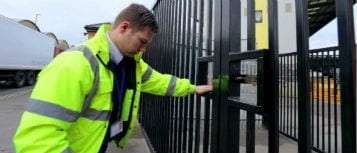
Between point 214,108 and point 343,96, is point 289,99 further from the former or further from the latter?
point 343,96

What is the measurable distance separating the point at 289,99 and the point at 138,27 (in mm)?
5312

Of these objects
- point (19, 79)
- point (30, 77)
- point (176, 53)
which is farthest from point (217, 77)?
point (30, 77)

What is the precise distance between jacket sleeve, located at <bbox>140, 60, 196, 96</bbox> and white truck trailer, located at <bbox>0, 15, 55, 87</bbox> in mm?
17126

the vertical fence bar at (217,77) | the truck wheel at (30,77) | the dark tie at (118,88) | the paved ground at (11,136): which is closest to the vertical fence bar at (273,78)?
the vertical fence bar at (217,77)

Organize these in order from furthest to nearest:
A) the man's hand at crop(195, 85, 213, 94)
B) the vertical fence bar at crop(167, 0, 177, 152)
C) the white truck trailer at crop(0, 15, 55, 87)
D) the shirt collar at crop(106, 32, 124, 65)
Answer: the white truck trailer at crop(0, 15, 55, 87)
the vertical fence bar at crop(167, 0, 177, 152)
the man's hand at crop(195, 85, 213, 94)
the shirt collar at crop(106, 32, 124, 65)

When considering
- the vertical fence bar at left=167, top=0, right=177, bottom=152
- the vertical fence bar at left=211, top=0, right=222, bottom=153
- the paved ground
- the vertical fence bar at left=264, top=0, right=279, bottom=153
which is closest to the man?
the vertical fence bar at left=211, top=0, right=222, bottom=153

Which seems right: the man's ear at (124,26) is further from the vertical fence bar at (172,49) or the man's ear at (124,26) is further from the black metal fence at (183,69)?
the vertical fence bar at (172,49)

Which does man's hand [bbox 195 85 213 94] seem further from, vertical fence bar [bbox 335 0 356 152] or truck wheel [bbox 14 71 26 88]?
truck wheel [bbox 14 71 26 88]

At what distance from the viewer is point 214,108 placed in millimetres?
2648

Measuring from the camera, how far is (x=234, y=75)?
7.72 feet

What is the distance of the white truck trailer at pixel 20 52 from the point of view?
18.8 metres

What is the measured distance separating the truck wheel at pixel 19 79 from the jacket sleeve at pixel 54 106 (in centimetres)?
2192

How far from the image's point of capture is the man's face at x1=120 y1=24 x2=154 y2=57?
7.59 feet

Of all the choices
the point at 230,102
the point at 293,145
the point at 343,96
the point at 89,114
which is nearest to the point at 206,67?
the point at 230,102
